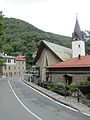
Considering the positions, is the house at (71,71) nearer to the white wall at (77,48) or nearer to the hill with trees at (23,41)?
the white wall at (77,48)

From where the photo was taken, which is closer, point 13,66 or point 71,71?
point 71,71

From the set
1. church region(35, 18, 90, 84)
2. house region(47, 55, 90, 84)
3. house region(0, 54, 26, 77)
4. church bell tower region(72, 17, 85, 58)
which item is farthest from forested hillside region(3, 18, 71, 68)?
house region(47, 55, 90, 84)

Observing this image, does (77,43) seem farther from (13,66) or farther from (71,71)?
(13,66)

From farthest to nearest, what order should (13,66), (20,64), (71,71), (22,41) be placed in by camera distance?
(22,41)
(20,64)
(13,66)
(71,71)

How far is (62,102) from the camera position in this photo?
21.6 meters

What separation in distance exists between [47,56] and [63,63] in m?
10.3

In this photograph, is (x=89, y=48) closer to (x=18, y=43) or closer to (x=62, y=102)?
(x=18, y=43)

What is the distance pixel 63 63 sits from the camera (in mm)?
40219

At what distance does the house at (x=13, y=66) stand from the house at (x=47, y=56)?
143 feet

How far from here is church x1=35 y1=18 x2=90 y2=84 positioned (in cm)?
3556

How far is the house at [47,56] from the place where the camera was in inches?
1892

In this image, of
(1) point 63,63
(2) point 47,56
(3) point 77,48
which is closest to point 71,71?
(1) point 63,63

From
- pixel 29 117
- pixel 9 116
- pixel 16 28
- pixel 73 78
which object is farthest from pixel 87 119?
pixel 16 28

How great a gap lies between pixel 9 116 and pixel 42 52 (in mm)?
36538
